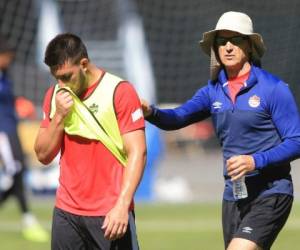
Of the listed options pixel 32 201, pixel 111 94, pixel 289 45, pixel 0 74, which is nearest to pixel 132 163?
pixel 111 94

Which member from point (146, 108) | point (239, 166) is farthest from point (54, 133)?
point (239, 166)

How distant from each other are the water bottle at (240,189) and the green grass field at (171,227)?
13.9 feet

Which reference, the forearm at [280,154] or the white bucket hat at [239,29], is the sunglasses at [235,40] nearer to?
the white bucket hat at [239,29]

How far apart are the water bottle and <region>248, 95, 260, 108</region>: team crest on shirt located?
454 mm

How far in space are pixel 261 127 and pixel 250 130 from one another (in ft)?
0.24

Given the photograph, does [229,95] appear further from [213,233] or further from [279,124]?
[213,233]

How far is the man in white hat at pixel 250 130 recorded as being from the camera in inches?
256

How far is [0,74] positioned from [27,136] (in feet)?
20.6

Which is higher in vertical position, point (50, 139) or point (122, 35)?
point (50, 139)

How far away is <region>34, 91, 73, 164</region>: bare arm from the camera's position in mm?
5948

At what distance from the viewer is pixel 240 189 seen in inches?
261

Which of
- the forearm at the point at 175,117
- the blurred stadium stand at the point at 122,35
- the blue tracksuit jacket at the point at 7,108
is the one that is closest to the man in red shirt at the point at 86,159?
Result: the forearm at the point at 175,117

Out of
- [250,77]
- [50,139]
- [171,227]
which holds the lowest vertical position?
[171,227]

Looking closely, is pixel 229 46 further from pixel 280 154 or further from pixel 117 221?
pixel 117 221
